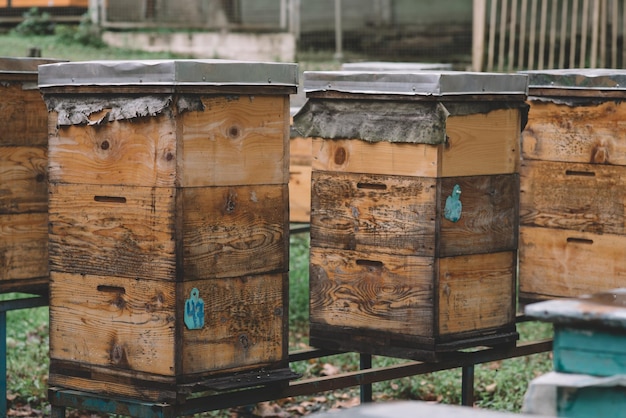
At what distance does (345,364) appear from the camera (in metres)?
7.39

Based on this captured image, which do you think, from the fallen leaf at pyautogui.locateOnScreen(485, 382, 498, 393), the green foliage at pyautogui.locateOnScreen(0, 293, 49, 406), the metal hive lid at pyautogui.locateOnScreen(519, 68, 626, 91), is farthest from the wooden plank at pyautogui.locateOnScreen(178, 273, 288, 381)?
the fallen leaf at pyautogui.locateOnScreen(485, 382, 498, 393)

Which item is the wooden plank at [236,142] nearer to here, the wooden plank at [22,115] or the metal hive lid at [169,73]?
the metal hive lid at [169,73]

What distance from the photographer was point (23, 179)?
16.3ft

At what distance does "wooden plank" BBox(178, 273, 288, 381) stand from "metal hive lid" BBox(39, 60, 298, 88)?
0.74 metres

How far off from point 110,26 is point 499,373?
1038 centimetres

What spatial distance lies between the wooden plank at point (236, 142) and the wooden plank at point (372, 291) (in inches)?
22.1

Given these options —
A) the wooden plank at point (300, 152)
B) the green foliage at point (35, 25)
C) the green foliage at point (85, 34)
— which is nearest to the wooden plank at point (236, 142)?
the wooden plank at point (300, 152)

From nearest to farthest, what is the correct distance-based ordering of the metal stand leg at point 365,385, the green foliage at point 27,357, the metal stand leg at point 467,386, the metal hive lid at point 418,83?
the metal hive lid at point 418,83, the metal stand leg at point 467,386, the metal stand leg at point 365,385, the green foliage at point 27,357

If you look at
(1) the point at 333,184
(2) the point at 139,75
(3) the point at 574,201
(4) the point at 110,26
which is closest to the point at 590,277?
(3) the point at 574,201

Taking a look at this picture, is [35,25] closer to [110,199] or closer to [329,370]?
[329,370]

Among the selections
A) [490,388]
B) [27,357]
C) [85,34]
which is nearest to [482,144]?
[490,388]

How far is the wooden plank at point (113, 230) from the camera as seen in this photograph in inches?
160

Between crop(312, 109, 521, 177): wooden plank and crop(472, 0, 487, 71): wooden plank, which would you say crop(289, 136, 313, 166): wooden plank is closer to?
crop(312, 109, 521, 177): wooden plank

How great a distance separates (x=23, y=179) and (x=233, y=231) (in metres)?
1.25
